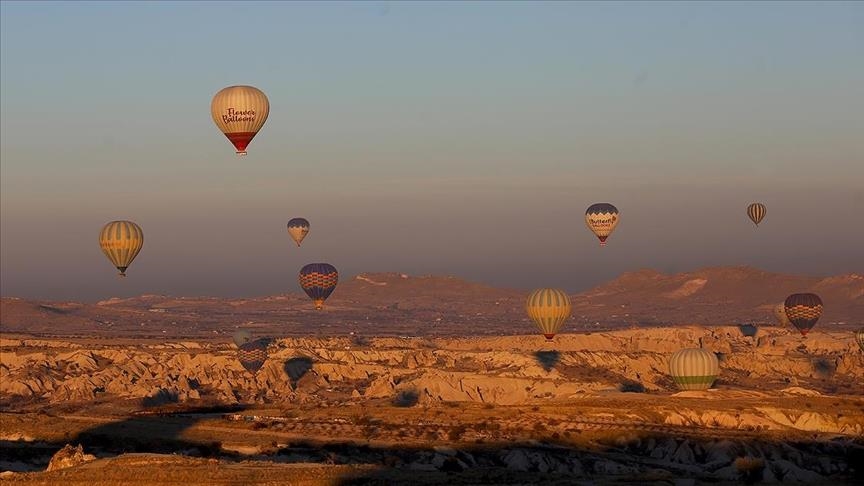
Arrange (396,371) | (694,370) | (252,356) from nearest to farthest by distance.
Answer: (694,370) < (396,371) < (252,356)

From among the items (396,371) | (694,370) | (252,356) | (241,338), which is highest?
(694,370)

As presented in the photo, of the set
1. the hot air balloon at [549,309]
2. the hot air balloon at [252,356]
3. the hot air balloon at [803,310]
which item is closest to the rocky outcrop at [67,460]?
the hot air balloon at [549,309]

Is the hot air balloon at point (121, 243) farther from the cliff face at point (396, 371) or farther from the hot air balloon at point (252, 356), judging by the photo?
the hot air balloon at point (252, 356)

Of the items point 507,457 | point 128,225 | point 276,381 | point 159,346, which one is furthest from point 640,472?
point 159,346

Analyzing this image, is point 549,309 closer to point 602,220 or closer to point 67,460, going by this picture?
point 602,220

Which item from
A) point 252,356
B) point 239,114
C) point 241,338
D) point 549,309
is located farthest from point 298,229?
point 239,114

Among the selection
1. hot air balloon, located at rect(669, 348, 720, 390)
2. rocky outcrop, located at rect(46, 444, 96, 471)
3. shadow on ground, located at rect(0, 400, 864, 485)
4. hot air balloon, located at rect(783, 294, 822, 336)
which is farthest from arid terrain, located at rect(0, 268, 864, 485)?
hot air balloon, located at rect(783, 294, 822, 336)

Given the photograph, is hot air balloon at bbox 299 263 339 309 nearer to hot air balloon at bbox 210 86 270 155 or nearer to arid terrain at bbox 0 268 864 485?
arid terrain at bbox 0 268 864 485
